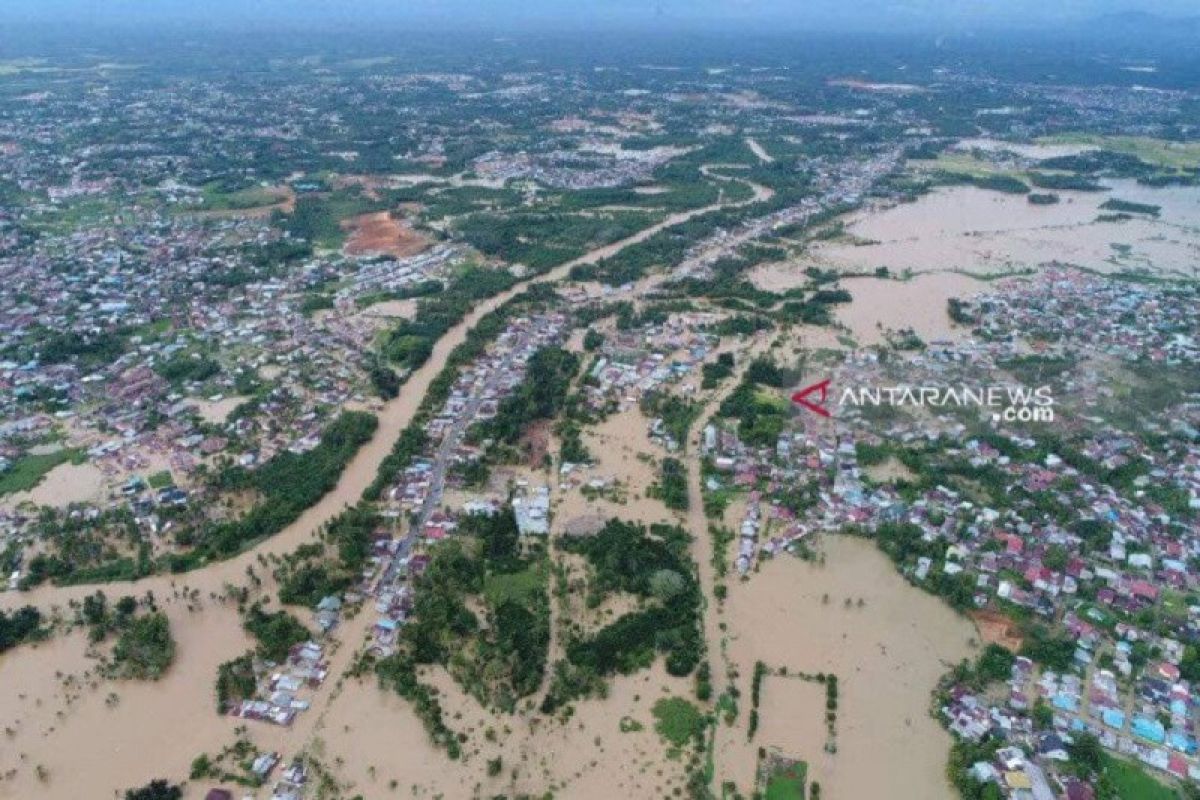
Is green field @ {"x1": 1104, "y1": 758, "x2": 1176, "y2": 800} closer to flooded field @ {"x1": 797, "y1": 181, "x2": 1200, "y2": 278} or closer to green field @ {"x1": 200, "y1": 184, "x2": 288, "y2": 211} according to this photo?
flooded field @ {"x1": 797, "y1": 181, "x2": 1200, "y2": 278}

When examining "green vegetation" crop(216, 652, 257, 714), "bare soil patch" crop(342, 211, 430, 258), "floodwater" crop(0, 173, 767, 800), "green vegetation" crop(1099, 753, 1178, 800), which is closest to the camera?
"green vegetation" crop(1099, 753, 1178, 800)

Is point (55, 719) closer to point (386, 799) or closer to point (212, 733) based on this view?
point (212, 733)

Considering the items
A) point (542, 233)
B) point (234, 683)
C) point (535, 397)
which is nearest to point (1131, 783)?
point (234, 683)

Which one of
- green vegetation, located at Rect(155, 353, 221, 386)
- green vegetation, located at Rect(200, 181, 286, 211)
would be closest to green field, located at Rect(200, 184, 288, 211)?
green vegetation, located at Rect(200, 181, 286, 211)

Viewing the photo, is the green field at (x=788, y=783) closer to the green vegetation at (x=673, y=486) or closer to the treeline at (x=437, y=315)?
the green vegetation at (x=673, y=486)

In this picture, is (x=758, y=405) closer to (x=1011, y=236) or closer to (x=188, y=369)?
(x=188, y=369)

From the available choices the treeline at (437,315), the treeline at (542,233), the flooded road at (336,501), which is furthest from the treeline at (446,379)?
the treeline at (542,233)
